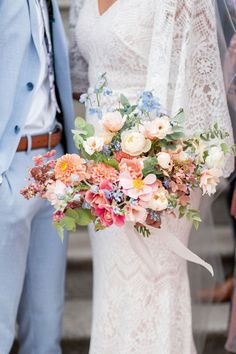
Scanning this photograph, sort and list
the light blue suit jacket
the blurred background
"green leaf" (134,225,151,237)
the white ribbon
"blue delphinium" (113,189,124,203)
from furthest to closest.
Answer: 1. the blurred background
2. the light blue suit jacket
3. the white ribbon
4. "green leaf" (134,225,151,237)
5. "blue delphinium" (113,189,124,203)

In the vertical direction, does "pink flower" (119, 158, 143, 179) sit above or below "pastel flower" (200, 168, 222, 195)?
above

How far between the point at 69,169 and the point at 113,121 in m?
0.23

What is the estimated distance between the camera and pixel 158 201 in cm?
244

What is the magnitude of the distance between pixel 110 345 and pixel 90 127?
3.68 ft

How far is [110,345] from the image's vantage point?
322 centimetres

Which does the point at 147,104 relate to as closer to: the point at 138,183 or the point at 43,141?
the point at 138,183

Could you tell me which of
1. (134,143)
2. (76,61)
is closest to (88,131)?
(134,143)

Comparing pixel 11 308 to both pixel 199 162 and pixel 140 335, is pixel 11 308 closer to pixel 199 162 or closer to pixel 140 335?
pixel 140 335

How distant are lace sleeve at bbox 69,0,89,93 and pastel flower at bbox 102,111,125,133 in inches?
40.9

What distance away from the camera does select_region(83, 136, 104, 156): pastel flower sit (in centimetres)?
249

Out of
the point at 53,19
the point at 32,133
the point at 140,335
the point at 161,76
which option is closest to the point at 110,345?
the point at 140,335

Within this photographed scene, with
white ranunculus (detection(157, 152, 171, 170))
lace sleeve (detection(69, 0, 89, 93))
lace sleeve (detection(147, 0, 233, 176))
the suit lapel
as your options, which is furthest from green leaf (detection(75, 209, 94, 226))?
lace sleeve (detection(69, 0, 89, 93))

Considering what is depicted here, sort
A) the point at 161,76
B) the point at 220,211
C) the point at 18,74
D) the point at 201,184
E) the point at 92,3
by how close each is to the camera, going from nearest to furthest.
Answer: the point at 201,184
the point at 161,76
the point at 18,74
the point at 92,3
the point at 220,211

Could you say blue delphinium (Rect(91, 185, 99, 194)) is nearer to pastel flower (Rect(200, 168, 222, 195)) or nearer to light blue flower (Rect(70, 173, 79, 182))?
light blue flower (Rect(70, 173, 79, 182))
